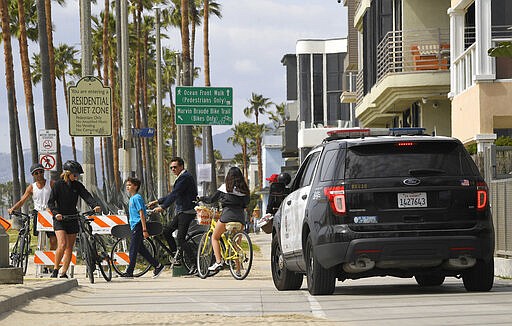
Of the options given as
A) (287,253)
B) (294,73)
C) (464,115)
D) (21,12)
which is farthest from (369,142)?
(294,73)

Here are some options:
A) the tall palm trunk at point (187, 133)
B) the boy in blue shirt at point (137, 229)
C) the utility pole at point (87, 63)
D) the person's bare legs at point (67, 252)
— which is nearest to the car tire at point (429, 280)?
the person's bare legs at point (67, 252)

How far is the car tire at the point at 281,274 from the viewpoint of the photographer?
16.9 meters

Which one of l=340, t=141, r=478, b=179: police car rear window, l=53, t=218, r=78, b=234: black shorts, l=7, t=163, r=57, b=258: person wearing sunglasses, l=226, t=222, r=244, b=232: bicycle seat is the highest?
l=340, t=141, r=478, b=179: police car rear window

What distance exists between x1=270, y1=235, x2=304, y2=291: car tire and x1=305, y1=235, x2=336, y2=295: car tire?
5.23 feet

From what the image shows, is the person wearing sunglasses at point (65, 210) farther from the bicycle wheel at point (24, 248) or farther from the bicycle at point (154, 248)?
the bicycle wheel at point (24, 248)

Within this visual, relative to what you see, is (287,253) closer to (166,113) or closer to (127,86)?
(127,86)

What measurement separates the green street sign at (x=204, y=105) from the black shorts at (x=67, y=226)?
19502 mm

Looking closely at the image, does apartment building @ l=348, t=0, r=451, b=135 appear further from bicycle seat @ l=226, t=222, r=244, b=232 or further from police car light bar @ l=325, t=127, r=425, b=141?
police car light bar @ l=325, t=127, r=425, b=141

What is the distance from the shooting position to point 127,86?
129ft

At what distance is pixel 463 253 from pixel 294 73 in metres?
77.5

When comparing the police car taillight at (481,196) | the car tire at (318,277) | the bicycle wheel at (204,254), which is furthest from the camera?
the bicycle wheel at (204,254)

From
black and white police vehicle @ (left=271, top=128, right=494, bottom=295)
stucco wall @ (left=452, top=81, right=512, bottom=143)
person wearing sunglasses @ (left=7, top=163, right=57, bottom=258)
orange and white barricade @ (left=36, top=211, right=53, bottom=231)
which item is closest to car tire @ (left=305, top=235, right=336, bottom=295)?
black and white police vehicle @ (left=271, top=128, right=494, bottom=295)

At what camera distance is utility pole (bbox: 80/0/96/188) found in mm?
26945

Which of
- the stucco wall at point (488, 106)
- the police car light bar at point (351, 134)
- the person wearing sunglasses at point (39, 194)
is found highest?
the stucco wall at point (488, 106)
